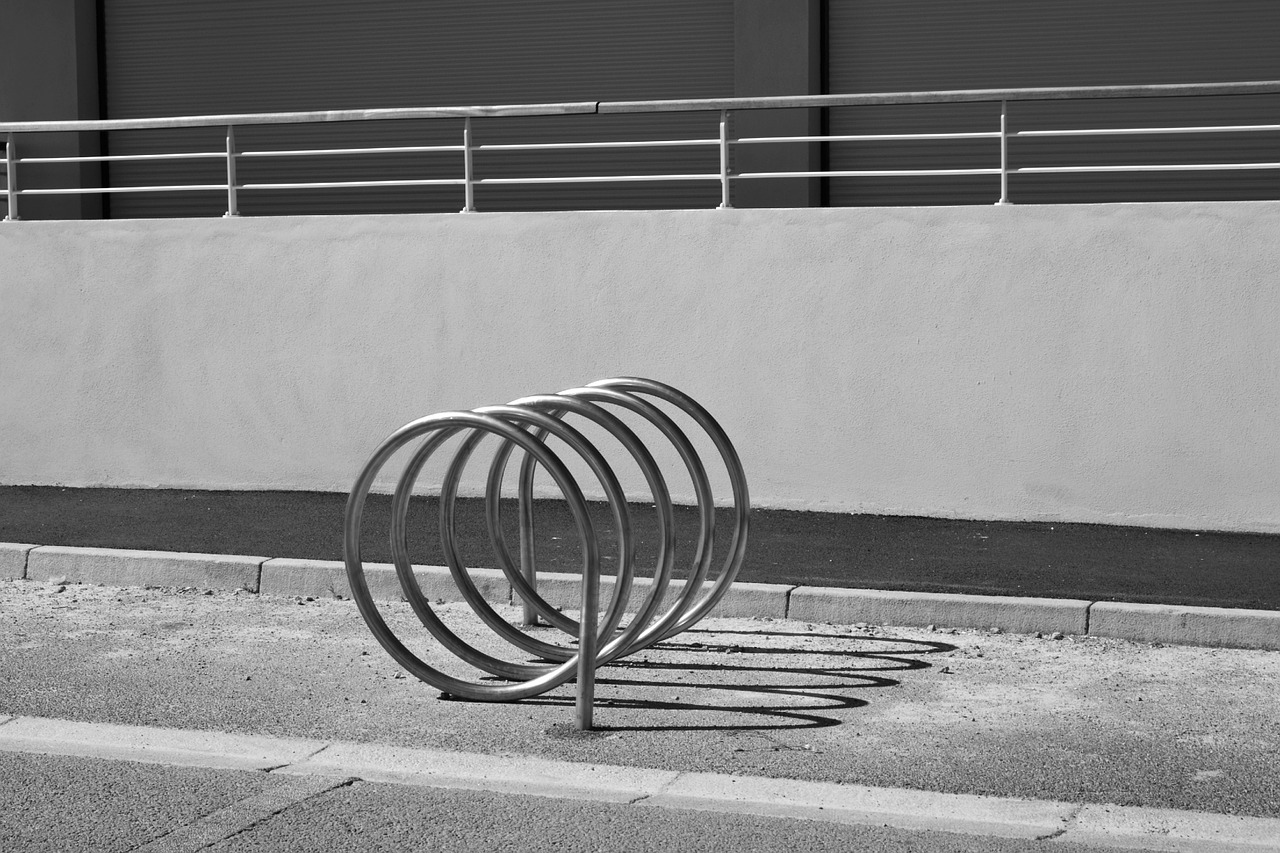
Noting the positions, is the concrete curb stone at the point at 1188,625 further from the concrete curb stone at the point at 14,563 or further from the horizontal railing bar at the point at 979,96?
the concrete curb stone at the point at 14,563

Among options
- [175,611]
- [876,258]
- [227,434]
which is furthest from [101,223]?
[876,258]

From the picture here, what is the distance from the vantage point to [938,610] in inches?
278

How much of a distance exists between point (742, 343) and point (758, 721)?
4.77m

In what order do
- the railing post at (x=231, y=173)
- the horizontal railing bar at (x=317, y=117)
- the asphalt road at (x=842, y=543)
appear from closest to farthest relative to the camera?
the asphalt road at (x=842, y=543) < the horizontal railing bar at (x=317, y=117) < the railing post at (x=231, y=173)

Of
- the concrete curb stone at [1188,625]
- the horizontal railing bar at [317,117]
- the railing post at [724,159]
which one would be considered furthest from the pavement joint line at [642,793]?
the horizontal railing bar at [317,117]

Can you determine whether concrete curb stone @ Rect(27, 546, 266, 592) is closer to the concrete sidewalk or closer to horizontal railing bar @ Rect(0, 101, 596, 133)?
the concrete sidewalk

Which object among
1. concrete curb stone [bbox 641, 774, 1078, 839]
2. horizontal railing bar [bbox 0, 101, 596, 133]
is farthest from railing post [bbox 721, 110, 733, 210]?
concrete curb stone [bbox 641, 774, 1078, 839]

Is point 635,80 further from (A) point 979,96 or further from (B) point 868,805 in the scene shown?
(B) point 868,805

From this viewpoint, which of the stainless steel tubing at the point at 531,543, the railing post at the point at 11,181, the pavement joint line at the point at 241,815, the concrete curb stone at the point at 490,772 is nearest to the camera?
the pavement joint line at the point at 241,815

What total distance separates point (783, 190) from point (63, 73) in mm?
7787

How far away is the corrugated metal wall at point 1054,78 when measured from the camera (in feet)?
42.4

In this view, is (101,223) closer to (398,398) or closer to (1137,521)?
(398,398)

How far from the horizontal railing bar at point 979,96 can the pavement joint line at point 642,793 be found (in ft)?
18.8

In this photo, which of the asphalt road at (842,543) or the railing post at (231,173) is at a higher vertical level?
the railing post at (231,173)
